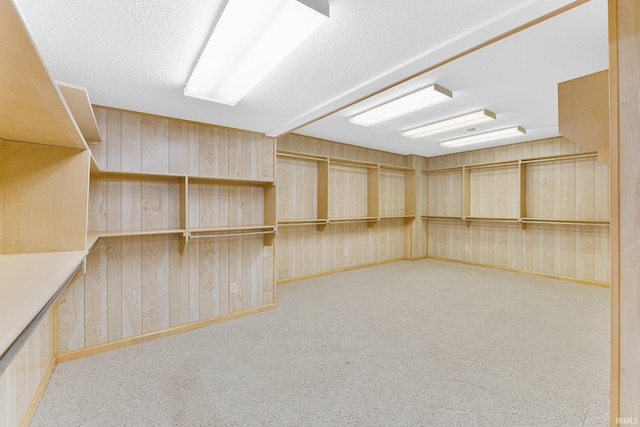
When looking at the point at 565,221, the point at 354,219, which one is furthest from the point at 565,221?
the point at 354,219

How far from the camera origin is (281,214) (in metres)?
4.28

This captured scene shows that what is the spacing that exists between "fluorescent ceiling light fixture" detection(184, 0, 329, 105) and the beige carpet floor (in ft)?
6.60

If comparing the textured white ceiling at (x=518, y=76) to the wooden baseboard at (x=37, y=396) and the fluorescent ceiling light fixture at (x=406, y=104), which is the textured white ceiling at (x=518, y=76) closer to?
the fluorescent ceiling light fixture at (x=406, y=104)

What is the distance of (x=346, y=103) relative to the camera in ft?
7.82

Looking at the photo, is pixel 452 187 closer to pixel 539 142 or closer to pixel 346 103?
pixel 539 142

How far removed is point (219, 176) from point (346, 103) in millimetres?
→ 1472

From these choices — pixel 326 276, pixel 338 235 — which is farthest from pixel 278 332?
pixel 338 235

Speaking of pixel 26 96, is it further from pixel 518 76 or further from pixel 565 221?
pixel 565 221

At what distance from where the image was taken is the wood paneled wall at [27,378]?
4.43 feet

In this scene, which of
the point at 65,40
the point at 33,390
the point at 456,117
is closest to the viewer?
the point at 65,40

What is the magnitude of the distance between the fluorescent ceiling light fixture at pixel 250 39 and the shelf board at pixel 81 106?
0.60 meters

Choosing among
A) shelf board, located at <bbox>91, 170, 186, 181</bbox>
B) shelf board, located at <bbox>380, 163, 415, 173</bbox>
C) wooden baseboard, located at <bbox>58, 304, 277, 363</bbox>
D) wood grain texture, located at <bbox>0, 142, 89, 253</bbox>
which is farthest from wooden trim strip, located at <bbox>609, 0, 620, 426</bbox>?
shelf board, located at <bbox>380, 163, 415, 173</bbox>

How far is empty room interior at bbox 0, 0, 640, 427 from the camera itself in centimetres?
119

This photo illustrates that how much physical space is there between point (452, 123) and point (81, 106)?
342 centimetres
